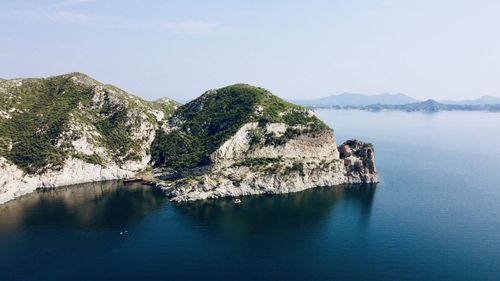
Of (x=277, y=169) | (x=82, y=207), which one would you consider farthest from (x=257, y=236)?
(x=82, y=207)

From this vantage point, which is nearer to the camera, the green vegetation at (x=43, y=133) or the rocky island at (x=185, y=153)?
the rocky island at (x=185, y=153)

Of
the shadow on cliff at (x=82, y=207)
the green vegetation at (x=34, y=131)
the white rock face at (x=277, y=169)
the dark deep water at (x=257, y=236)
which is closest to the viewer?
the dark deep water at (x=257, y=236)

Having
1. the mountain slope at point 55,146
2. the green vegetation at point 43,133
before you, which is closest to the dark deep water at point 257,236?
the mountain slope at point 55,146

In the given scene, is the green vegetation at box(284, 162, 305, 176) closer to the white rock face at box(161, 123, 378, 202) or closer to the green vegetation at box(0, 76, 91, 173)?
the white rock face at box(161, 123, 378, 202)

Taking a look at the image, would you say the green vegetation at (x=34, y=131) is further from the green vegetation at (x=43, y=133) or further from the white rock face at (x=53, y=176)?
the white rock face at (x=53, y=176)

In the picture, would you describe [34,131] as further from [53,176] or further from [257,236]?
[257,236]

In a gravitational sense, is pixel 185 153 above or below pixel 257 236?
above

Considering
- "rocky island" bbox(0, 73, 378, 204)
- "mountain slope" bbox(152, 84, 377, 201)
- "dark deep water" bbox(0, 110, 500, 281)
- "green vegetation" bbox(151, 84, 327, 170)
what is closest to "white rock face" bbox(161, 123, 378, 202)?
"mountain slope" bbox(152, 84, 377, 201)
